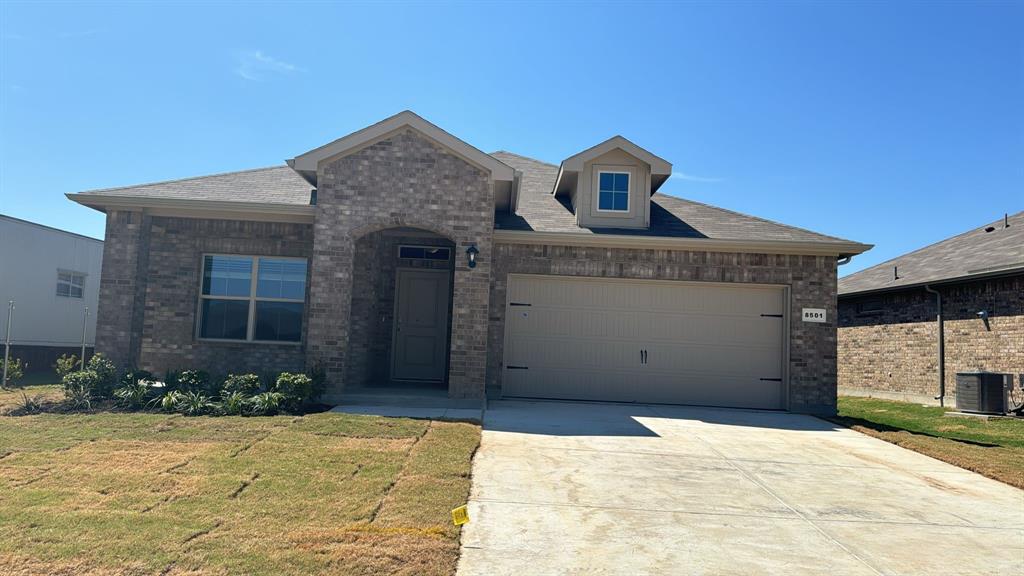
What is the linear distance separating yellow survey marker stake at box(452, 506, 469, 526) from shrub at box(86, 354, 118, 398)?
7319mm

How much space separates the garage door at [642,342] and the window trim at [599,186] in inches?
59.5

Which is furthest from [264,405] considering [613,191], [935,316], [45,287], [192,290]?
[935,316]

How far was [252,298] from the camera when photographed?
1192cm

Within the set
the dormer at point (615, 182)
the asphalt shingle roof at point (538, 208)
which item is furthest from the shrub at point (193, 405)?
the dormer at point (615, 182)

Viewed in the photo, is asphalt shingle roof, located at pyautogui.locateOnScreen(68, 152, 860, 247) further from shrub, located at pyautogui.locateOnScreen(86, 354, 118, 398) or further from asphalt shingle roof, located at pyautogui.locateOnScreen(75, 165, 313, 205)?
shrub, located at pyautogui.locateOnScreen(86, 354, 118, 398)

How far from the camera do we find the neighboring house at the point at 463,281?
36.2ft

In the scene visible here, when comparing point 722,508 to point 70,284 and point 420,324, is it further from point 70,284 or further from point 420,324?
point 70,284

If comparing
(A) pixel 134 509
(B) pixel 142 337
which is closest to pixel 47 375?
(B) pixel 142 337

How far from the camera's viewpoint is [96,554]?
13.1 feet

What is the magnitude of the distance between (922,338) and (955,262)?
2.10 metres

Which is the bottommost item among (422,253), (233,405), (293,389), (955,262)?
(233,405)

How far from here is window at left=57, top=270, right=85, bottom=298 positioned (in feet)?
57.8

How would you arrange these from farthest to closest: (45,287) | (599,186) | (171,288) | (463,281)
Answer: (45,287) → (599,186) → (171,288) → (463,281)

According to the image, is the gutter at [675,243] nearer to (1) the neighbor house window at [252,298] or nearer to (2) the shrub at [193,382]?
(1) the neighbor house window at [252,298]
